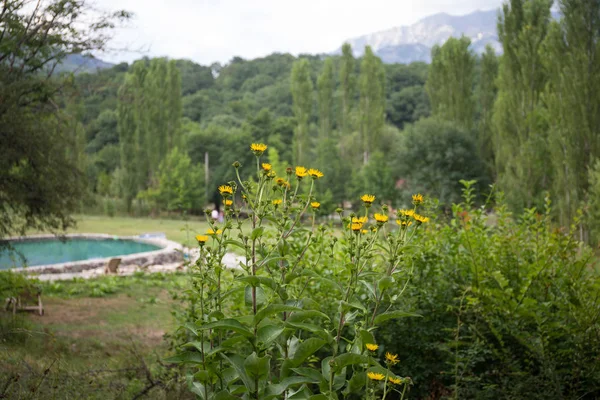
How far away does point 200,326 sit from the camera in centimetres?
165

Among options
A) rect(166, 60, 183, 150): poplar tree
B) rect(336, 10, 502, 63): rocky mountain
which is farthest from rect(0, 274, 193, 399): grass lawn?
rect(336, 10, 502, 63): rocky mountain

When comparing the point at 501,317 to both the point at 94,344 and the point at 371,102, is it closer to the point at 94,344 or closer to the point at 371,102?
the point at 94,344

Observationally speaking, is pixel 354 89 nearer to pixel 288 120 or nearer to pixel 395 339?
pixel 288 120

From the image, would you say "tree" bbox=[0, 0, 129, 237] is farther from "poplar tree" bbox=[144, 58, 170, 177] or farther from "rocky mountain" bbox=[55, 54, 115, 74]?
"poplar tree" bbox=[144, 58, 170, 177]

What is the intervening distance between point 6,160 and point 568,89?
13087mm

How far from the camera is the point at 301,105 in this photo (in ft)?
102

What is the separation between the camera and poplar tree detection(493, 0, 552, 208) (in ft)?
56.7

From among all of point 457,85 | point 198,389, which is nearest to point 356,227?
point 198,389

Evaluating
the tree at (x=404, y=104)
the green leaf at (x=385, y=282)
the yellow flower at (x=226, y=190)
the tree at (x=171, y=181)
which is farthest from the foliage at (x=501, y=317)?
the tree at (x=404, y=104)

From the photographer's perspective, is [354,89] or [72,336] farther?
[354,89]

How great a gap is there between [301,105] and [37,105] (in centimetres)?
2444

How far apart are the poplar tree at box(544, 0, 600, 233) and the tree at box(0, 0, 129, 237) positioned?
11399 mm

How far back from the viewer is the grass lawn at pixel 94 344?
103 inches

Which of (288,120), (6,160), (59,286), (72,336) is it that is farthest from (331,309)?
(288,120)
